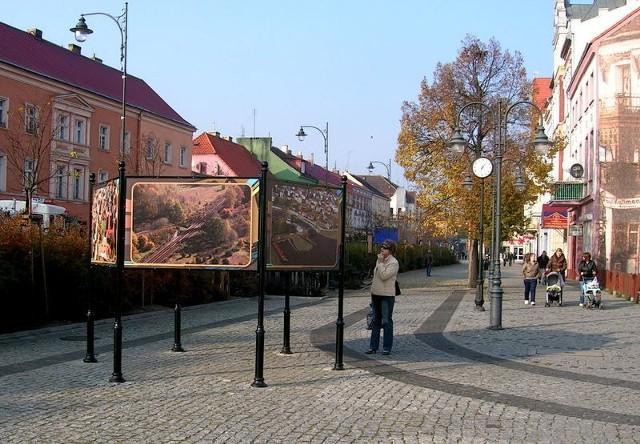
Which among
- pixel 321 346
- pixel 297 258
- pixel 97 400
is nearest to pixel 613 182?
pixel 321 346

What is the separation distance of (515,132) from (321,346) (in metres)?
23.1

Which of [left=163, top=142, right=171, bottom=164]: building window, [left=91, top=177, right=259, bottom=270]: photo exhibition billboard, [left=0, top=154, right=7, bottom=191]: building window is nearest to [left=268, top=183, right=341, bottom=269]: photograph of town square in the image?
[left=91, top=177, right=259, bottom=270]: photo exhibition billboard

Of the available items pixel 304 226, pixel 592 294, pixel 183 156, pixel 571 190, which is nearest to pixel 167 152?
pixel 183 156

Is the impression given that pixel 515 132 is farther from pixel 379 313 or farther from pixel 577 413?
pixel 577 413

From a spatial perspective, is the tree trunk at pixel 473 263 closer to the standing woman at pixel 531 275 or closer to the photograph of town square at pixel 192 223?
the standing woman at pixel 531 275

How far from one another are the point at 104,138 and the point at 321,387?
1727 inches

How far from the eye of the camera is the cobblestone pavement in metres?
6.78

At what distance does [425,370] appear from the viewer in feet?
34.0

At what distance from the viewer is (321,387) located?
8906 millimetres

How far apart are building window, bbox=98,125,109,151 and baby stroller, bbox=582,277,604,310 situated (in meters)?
35.7

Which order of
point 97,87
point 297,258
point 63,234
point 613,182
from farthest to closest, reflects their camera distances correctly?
1. point 97,87
2. point 613,182
3. point 63,234
4. point 297,258

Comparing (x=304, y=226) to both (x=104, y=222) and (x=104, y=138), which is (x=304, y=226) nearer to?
(x=104, y=222)

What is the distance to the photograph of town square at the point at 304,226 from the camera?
9.66 meters

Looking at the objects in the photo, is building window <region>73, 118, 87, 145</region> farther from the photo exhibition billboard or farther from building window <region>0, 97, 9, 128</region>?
the photo exhibition billboard
